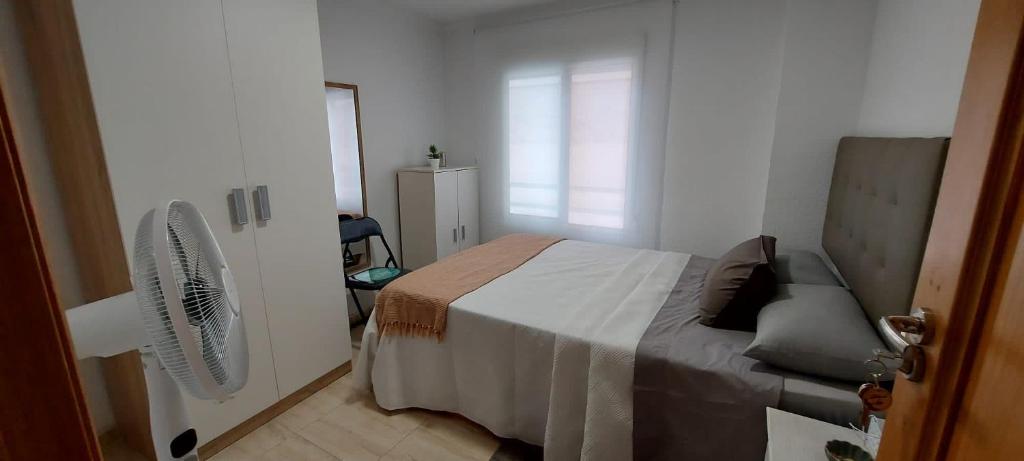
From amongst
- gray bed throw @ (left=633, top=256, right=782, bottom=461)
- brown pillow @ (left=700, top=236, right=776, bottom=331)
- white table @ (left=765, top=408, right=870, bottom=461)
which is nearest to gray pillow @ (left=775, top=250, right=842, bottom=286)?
brown pillow @ (left=700, top=236, right=776, bottom=331)

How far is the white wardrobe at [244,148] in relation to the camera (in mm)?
1433

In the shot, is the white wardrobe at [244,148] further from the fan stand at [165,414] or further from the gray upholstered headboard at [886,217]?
the gray upholstered headboard at [886,217]

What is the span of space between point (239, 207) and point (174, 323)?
54.1 inches

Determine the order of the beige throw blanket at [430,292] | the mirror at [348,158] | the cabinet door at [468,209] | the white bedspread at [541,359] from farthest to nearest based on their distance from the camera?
the cabinet door at [468,209], the mirror at [348,158], the beige throw blanket at [430,292], the white bedspread at [541,359]

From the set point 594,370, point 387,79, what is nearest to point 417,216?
point 387,79

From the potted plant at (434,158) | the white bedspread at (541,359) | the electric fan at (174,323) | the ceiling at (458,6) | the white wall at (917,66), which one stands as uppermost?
the ceiling at (458,6)

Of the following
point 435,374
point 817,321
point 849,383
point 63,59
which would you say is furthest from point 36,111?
point 849,383

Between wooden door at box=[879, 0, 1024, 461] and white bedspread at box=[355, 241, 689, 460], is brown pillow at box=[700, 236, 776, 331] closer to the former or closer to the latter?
white bedspread at box=[355, 241, 689, 460]

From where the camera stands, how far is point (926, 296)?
0.61m

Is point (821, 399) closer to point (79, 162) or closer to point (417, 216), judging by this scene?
point (79, 162)

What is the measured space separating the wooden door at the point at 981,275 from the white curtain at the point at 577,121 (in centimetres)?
260

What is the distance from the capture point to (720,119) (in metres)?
2.84

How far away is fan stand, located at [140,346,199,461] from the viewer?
2.41ft

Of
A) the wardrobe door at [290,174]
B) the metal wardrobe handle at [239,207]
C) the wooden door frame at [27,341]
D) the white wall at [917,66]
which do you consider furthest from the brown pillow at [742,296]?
the metal wardrobe handle at [239,207]
